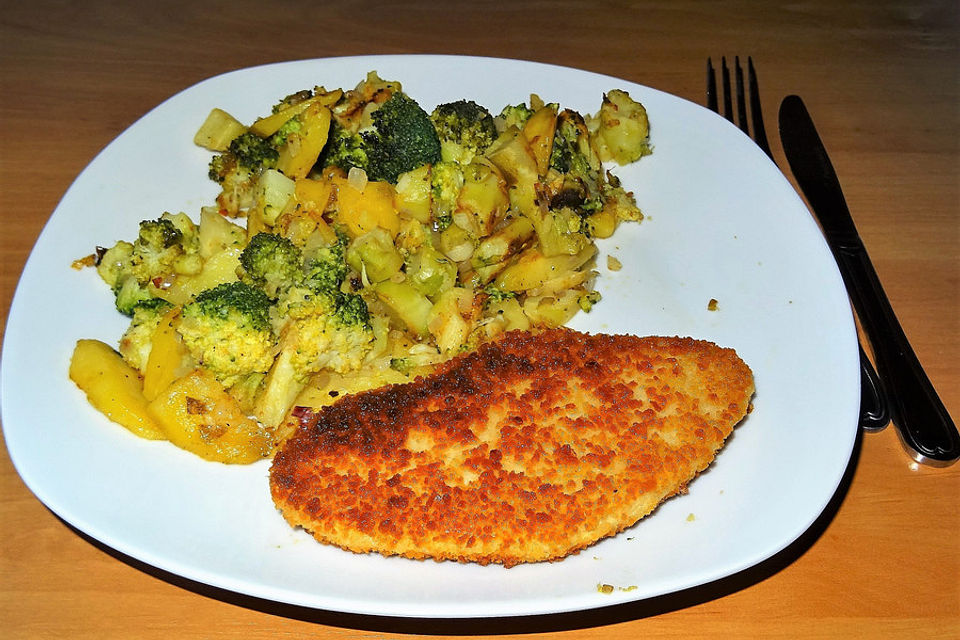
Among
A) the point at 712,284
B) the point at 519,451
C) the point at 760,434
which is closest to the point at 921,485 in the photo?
the point at 760,434

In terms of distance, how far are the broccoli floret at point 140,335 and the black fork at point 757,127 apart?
84.5 inches

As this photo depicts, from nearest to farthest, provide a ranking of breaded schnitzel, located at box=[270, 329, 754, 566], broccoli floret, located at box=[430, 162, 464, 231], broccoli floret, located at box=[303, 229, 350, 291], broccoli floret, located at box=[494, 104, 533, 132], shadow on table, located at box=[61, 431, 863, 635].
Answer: breaded schnitzel, located at box=[270, 329, 754, 566], shadow on table, located at box=[61, 431, 863, 635], broccoli floret, located at box=[303, 229, 350, 291], broccoli floret, located at box=[430, 162, 464, 231], broccoli floret, located at box=[494, 104, 533, 132]

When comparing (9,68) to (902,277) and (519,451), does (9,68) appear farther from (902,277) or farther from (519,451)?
(902,277)

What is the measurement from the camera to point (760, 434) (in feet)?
7.14

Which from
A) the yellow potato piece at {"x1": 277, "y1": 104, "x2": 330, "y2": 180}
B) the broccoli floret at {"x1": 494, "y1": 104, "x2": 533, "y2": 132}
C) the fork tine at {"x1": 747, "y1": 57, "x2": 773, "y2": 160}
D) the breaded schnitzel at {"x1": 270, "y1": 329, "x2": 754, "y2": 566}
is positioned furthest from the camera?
the fork tine at {"x1": 747, "y1": 57, "x2": 773, "y2": 160}

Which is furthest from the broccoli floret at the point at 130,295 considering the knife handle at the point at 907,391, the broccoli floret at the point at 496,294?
the knife handle at the point at 907,391

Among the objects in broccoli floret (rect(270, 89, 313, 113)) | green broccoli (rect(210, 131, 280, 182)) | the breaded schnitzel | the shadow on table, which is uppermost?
broccoli floret (rect(270, 89, 313, 113))

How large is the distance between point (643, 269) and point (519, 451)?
3.02 ft

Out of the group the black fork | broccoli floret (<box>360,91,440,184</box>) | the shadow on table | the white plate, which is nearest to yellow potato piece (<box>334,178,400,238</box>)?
broccoli floret (<box>360,91,440,184</box>)

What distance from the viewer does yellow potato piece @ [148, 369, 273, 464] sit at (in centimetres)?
213

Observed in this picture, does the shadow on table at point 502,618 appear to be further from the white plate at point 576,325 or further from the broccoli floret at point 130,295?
the broccoli floret at point 130,295

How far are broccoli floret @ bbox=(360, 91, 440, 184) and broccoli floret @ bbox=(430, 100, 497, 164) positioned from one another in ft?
0.16

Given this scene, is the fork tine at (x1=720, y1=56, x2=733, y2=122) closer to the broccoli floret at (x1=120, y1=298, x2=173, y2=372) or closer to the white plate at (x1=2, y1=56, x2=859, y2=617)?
the white plate at (x1=2, y1=56, x2=859, y2=617)

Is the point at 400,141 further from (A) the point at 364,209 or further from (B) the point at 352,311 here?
(B) the point at 352,311
